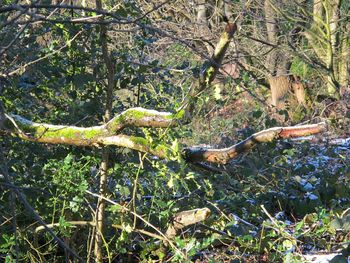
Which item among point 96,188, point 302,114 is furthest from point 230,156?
point 302,114

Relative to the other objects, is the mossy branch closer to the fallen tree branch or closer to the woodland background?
the woodland background

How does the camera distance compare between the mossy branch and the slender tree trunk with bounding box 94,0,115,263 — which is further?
the slender tree trunk with bounding box 94,0,115,263

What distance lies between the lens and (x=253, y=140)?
318 centimetres

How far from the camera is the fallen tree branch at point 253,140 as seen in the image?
304 centimetres

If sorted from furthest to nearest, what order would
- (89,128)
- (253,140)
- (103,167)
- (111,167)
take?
(111,167)
(103,167)
(89,128)
(253,140)

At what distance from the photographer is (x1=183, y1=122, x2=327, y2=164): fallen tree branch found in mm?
3043

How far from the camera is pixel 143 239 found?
181 inches

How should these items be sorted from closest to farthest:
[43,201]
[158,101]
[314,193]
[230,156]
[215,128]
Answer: [230,156] → [43,201] → [158,101] → [314,193] → [215,128]

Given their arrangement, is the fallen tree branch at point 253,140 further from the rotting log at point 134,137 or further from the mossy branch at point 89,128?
the mossy branch at point 89,128

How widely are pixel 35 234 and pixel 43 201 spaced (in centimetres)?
25

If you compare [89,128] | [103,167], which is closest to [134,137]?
[89,128]

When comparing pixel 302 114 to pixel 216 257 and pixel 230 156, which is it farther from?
pixel 230 156

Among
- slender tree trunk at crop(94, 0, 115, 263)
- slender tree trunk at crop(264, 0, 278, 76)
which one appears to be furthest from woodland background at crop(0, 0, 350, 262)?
slender tree trunk at crop(264, 0, 278, 76)

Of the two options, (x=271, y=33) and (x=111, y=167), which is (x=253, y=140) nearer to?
(x=111, y=167)
